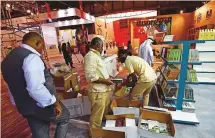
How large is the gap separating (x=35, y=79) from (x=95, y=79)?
0.84 metres

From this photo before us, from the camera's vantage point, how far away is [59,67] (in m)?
3.48

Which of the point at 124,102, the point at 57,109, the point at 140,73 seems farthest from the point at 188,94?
the point at 57,109

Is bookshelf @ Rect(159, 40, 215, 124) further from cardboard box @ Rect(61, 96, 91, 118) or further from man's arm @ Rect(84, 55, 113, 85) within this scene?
cardboard box @ Rect(61, 96, 91, 118)

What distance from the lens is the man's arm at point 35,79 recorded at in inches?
50.8

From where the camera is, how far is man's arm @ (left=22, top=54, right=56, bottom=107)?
129 cm

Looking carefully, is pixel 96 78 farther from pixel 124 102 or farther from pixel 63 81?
pixel 63 81

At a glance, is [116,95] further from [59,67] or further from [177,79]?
[59,67]

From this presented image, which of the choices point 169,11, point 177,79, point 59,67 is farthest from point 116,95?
point 169,11

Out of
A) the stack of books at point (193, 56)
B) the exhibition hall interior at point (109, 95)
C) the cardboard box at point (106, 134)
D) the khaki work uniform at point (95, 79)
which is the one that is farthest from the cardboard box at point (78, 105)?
the stack of books at point (193, 56)

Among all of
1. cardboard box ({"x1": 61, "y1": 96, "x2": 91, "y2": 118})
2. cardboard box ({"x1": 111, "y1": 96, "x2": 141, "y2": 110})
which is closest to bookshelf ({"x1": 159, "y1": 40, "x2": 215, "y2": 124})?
cardboard box ({"x1": 111, "y1": 96, "x2": 141, "y2": 110})

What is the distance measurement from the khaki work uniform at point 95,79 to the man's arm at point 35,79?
2.29 ft

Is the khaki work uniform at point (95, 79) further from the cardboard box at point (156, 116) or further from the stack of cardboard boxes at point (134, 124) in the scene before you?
the cardboard box at point (156, 116)

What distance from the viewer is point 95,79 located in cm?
200

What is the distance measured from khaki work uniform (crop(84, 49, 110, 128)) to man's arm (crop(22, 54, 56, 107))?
0.70 metres
